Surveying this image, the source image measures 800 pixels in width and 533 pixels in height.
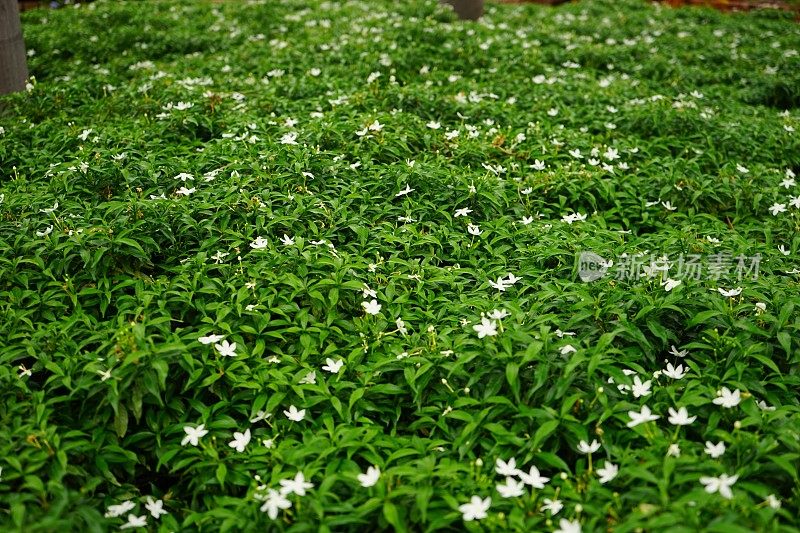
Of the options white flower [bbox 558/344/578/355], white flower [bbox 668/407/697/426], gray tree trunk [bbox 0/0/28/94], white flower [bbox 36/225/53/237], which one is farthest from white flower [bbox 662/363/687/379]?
Result: gray tree trunk [bbox 0/0/28/94]

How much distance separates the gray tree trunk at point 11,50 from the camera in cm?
491

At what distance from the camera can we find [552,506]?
6.32 feet

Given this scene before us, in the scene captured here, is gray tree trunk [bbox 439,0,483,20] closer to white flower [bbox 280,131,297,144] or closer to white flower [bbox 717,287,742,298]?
white flower [bbox 280,131,297,144]

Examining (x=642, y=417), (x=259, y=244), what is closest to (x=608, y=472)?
(x=642, y=417)

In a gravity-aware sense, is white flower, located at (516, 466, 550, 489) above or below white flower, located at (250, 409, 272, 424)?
above

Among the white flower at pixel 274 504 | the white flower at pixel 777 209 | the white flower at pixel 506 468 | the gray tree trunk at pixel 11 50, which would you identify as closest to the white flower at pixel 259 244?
the white flower at pixel 274 504

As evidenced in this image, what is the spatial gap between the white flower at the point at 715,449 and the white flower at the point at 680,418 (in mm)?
90

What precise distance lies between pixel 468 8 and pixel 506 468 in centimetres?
683

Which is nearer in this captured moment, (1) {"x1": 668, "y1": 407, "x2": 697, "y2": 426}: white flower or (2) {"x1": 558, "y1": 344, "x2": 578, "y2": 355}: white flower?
(1) {"x1": 668, "y1": 407, "x2": 697, "y2": 426}: white flower

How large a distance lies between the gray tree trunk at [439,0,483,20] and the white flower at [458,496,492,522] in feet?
22.7

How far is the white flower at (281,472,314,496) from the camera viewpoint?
A: 1.97m

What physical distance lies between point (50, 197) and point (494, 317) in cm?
228

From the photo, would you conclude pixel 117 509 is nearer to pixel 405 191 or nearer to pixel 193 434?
pixel 193 434

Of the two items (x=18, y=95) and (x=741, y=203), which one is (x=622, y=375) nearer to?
(x=741, y=203)
